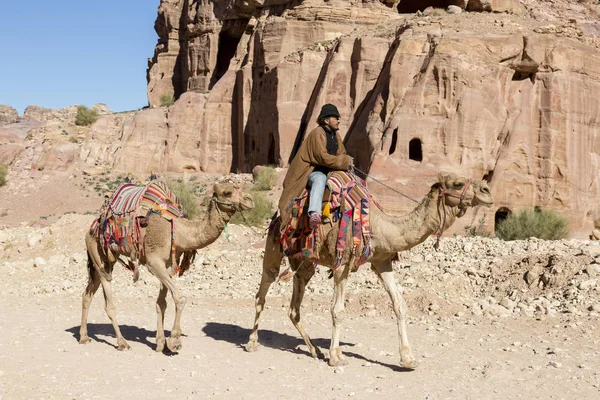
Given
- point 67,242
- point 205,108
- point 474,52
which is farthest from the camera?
point 205,108

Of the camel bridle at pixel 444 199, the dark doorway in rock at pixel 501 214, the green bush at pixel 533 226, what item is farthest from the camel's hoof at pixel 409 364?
the dark doorway in rock at pixel 501 214

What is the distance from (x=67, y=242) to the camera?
68.8 feet

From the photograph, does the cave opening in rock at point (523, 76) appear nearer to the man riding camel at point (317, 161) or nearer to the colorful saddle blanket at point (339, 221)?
the man riding camel at point (317, 161)

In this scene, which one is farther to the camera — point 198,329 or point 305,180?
point 198,329

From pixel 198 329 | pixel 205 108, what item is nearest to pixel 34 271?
pixel 198 329

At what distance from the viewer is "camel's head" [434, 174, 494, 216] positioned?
8.09 metres

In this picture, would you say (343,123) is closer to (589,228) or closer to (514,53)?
(514,53)

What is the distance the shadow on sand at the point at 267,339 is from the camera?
9703 mm

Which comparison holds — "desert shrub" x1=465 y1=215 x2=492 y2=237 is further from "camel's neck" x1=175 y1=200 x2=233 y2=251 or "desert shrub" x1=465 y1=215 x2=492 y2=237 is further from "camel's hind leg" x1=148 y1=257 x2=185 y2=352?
"camel's hind leg" x1=148 y1=257 x2=185 y2=352

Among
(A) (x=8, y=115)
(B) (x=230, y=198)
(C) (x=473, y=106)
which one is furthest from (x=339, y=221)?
(A) (x=8, y=115)

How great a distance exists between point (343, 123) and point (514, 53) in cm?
1016

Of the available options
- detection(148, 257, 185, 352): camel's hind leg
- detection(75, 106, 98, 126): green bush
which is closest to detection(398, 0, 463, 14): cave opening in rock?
detection(75, 106, 98, 126): green bush

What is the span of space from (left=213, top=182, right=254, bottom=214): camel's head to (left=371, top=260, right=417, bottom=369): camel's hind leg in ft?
6.31

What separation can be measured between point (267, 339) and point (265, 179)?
87.3 ft
